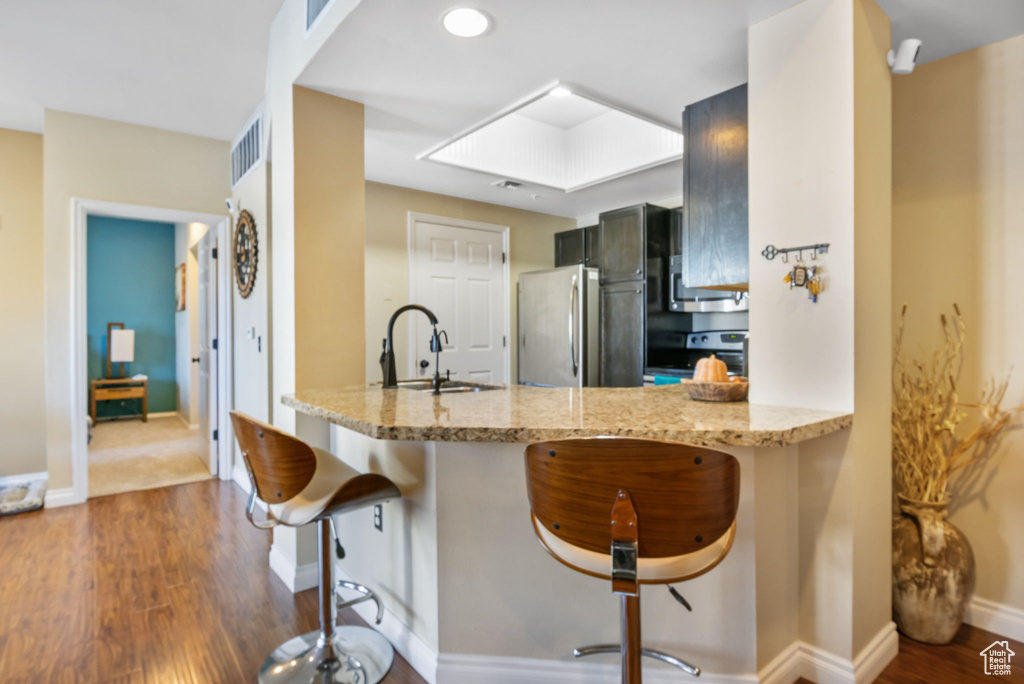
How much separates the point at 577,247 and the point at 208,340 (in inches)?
129

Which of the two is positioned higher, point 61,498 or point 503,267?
point 503,267

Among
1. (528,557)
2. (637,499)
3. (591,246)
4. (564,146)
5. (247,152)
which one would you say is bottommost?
(528,557)

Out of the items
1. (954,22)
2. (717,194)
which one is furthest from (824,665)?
(954,22)

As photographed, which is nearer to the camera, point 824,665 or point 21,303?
point 824,665

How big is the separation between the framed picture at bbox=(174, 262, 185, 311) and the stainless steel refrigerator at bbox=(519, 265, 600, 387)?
14.6ft

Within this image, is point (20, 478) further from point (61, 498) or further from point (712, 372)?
point (712, 372)

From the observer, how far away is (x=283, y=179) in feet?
8.39

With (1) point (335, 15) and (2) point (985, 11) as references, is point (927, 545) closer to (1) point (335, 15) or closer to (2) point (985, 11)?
(2) point (985, 11)

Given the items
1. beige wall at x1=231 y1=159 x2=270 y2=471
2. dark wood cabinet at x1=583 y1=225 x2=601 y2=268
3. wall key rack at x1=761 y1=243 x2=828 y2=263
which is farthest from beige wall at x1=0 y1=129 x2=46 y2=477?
wall key rack at x1=761 y1=243 x2=828 y2=263

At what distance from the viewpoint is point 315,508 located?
1.67 meters

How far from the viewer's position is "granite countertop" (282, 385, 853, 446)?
141 cm

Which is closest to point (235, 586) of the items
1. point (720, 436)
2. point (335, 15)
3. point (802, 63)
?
point (720, 436)

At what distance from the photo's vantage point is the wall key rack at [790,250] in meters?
1.75

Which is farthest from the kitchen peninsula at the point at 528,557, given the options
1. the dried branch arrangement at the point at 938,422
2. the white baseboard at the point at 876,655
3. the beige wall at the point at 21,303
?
the beige wall at the point at 21,303
